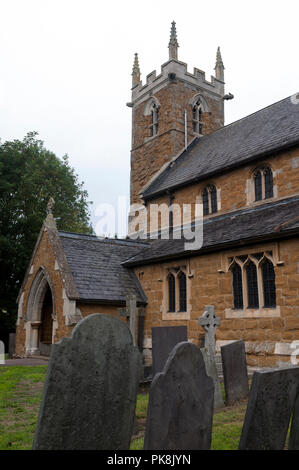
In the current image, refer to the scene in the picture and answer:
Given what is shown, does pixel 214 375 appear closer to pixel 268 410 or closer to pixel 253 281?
pixel 268 410

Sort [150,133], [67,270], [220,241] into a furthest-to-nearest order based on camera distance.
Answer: [150,133] → [67,270] → [220,241]

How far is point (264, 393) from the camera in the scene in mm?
4355

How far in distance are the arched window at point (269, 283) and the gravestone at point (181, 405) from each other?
22.1ft

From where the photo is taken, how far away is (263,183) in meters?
15.1

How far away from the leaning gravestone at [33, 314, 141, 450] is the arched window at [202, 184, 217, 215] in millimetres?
12906

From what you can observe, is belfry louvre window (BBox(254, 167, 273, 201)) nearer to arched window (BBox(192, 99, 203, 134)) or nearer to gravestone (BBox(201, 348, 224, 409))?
gravestone (BBox(201, 348, 224, 409))

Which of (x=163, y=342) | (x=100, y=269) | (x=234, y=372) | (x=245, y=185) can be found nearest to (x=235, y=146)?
(x=245, y=185)

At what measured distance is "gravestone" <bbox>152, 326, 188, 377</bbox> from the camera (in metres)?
8.88

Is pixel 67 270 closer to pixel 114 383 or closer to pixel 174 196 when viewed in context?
pixel 174 196

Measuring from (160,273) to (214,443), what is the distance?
9.58 metres

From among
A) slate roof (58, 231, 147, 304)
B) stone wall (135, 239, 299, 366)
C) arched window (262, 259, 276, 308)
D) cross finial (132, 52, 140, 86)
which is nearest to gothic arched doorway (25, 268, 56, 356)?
slate roof (58, 231, 147, 304)

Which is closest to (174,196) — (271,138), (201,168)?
(201,168)

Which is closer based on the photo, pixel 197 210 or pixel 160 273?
pixel 160 273

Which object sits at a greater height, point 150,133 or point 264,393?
point 150,133
